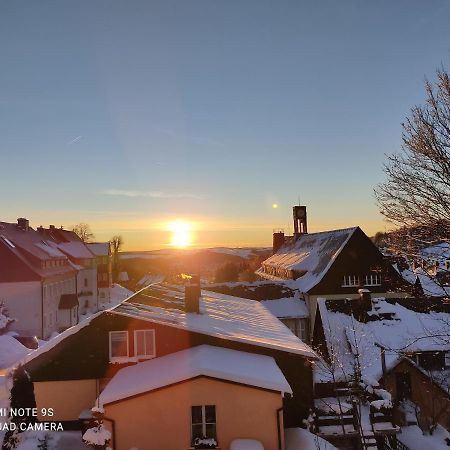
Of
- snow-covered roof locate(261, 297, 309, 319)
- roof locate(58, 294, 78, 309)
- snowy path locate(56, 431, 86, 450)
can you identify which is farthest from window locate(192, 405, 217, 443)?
roof locate(58, 294, 78, 309)

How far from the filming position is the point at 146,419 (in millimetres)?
13445

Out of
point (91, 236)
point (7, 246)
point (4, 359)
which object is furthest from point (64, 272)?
point (91, 236)

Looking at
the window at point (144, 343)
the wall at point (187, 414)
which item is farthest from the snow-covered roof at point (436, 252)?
the window at point (144, 343)

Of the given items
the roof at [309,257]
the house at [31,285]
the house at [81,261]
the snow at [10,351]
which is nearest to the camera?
the snow at [10,351]

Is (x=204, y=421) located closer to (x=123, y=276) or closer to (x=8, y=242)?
(x=8, y=242)

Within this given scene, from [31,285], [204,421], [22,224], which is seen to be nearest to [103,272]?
[22,224]

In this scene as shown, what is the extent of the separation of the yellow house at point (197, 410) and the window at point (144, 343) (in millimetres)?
2472

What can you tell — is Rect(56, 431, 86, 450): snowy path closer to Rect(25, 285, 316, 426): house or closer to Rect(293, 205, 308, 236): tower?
Rect(25, 285, 316, 426): house

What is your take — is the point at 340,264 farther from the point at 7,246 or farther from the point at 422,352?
the point at 7,246

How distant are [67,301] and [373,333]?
32.0m

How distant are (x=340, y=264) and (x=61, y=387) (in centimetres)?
2705

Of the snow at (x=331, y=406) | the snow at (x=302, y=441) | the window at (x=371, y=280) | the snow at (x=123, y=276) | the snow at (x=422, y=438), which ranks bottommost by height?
the snow at (x=422, y=438)

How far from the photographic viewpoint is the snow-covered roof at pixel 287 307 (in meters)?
36.1

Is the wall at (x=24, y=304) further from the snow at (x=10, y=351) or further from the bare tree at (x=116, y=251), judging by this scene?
the bare tree at (x=116, y=251)
